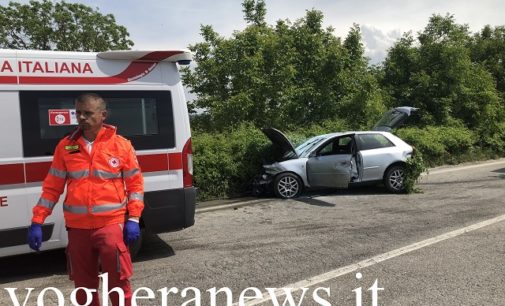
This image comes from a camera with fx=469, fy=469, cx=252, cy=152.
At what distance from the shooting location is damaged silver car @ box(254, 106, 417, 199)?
10.3 metres

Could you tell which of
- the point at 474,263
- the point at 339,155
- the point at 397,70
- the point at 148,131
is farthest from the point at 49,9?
the point at 474,263

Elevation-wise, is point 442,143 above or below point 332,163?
above

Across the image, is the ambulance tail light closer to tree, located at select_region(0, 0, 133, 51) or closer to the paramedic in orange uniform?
the paramedic in orange uniform

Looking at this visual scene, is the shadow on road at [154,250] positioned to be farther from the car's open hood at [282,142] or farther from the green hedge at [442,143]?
the green hedge at [442,143]

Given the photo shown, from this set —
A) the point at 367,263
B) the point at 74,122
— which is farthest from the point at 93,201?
the point at 367,263

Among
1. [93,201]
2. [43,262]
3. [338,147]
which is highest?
[338,147]

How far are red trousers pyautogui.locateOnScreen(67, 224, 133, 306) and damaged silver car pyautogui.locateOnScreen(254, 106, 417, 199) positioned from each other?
7.08 meters

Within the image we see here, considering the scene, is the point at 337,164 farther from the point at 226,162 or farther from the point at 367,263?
the point at 367,263

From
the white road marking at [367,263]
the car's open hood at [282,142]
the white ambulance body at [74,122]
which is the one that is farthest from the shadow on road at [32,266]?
the car's open hood at [282,142]

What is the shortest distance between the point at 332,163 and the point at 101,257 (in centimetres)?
748

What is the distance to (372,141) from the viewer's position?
10.8 meters

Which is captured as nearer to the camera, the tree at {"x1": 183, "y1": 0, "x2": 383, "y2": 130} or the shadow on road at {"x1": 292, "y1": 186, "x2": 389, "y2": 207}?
the shadow on road at {"x1": 292, "y1": 186, "x2": 389, "y2": 207}

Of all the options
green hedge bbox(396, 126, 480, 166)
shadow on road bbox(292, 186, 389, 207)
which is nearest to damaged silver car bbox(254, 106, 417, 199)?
shadow on road bbox(292, 186, 389, 207)

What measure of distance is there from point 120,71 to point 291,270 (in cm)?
303
